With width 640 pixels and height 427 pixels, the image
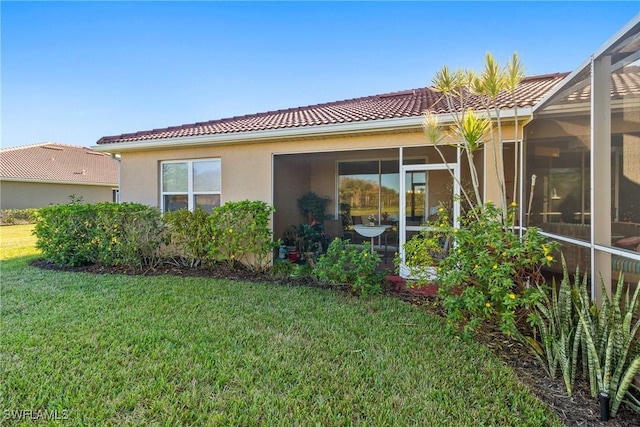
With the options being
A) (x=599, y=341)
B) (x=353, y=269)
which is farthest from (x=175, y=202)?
(x=599, y=341)

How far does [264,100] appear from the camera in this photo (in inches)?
636

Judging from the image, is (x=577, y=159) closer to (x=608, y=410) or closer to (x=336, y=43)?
(x=608, y=410)

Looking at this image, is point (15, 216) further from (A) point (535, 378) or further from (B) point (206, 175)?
(A) point (535, 378)

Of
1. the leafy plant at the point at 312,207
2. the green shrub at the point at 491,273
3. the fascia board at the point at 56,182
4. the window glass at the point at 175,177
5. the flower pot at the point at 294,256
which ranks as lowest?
the flower pot at the point at 294,256

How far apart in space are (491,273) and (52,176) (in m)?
29.9

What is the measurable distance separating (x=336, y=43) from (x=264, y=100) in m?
5.86

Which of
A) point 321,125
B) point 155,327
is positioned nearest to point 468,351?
point 155,327

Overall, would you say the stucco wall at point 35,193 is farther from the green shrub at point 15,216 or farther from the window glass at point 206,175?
the window glass at point 206,175

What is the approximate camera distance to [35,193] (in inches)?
928

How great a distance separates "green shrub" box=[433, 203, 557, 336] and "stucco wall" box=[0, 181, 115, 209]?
83.8 feet

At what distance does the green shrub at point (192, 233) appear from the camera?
7.94 metres

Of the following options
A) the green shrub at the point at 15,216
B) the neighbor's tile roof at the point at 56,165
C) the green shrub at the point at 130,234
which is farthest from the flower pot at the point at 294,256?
the green shrub at the point at 15,216

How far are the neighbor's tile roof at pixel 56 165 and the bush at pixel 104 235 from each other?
15.3 meters

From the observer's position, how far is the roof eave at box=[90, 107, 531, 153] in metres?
6.52
